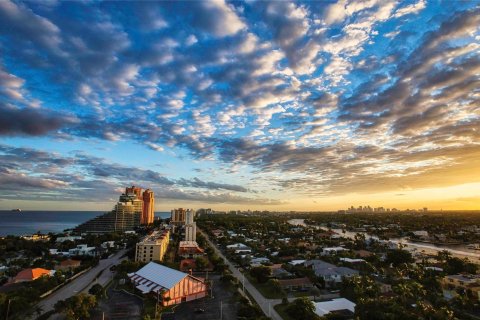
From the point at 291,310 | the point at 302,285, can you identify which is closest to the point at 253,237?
the point at 302,285

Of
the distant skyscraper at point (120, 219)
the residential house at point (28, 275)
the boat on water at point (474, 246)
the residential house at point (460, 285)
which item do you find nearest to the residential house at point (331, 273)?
the residential house at point (460, 285)

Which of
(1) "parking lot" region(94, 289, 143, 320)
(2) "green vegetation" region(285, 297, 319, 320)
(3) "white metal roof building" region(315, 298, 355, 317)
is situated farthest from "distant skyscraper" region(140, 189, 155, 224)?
(2) "green vegetation" region(285, 297, 319, 320)

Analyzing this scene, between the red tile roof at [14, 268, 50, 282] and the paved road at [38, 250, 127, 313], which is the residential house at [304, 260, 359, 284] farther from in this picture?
the red tile roof at [14, 268, 50, 282]

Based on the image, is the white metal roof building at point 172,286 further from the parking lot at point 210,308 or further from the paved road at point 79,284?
the paved road at point 79,284

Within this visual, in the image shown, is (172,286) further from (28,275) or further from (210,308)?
(28,275)

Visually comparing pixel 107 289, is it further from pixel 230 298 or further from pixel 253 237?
pixel 253 237

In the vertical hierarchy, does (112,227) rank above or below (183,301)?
above
